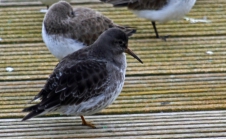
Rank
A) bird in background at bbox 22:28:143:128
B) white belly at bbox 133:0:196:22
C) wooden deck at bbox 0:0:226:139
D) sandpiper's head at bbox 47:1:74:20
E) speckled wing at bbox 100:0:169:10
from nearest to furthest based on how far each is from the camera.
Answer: bird in background at bbox 22:28:143:128
wooden deck at bbox 0:0:226:139
sandpiper's head at bbox 47:1:74:20
white belly at bbox 133:0:196:22
speckled wing at bbox 100:0:169:10

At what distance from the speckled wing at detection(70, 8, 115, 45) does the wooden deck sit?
43cm

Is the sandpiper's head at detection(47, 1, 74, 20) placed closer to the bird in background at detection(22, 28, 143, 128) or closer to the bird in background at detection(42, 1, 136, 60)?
the bird in background at detection(42, 1, 136, 60)

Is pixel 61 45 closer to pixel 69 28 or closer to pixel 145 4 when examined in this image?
pixel 69 28

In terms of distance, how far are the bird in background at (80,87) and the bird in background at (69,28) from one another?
709mm

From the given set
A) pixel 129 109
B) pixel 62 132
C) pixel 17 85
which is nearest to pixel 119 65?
pixel 129 109

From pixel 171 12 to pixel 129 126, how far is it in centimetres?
209

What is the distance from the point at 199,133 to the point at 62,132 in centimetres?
98

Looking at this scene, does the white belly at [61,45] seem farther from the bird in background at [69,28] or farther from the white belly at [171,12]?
the white belly at [171,12]

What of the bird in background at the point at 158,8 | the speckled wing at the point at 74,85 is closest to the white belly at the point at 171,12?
the bird in background at the point at 158,8

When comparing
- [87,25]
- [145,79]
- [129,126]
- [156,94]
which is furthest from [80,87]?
[87,25]

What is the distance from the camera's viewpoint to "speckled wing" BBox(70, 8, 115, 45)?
16.7 ft

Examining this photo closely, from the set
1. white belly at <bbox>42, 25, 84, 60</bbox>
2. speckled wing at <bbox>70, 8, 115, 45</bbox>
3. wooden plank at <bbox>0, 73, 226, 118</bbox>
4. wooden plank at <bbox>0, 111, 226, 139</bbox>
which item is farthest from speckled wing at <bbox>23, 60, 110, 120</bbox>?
speckled wing at <bbox>70, 8, 115, 45</bbox>

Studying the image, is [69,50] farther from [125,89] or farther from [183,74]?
[183,74]

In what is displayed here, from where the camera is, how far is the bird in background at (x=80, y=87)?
4.04 meters
